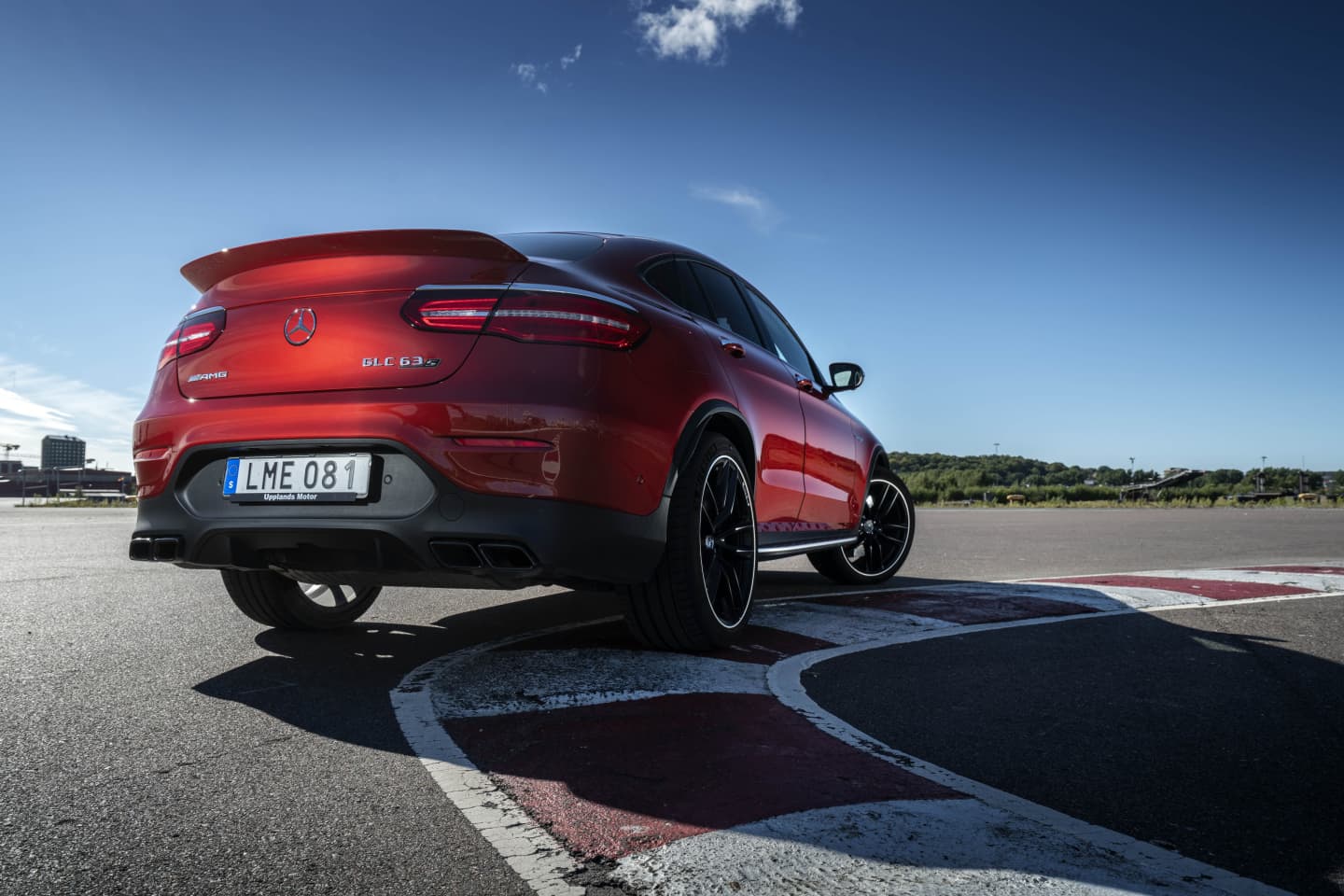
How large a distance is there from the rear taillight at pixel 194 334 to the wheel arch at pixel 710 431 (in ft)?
5.69

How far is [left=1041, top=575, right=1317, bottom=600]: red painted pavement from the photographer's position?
6318mm

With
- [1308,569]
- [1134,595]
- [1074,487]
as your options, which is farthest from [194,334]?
[1074,487]

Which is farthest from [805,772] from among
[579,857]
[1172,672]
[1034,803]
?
[1172,672]

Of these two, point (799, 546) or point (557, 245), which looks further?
point (799, 546)

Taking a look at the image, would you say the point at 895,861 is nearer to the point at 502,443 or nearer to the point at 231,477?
the point at 502,443

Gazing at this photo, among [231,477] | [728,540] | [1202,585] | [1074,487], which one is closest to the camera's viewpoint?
[231,477]

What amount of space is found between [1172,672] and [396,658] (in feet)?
10.00

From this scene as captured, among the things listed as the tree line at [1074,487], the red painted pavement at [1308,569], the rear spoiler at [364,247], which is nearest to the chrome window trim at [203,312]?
the rear spoiler at [364,247]

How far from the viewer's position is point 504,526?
3.11 meters

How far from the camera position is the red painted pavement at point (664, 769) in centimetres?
205

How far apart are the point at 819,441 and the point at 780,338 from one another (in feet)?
2.22

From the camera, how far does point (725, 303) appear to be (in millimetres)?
4941

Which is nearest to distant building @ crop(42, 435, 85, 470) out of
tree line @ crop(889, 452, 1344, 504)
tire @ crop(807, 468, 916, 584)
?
tree line @ crop(889, 452, 1344, 504)

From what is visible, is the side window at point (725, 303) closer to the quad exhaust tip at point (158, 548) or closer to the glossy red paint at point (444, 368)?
the glossy red paint at point (444, 368)
